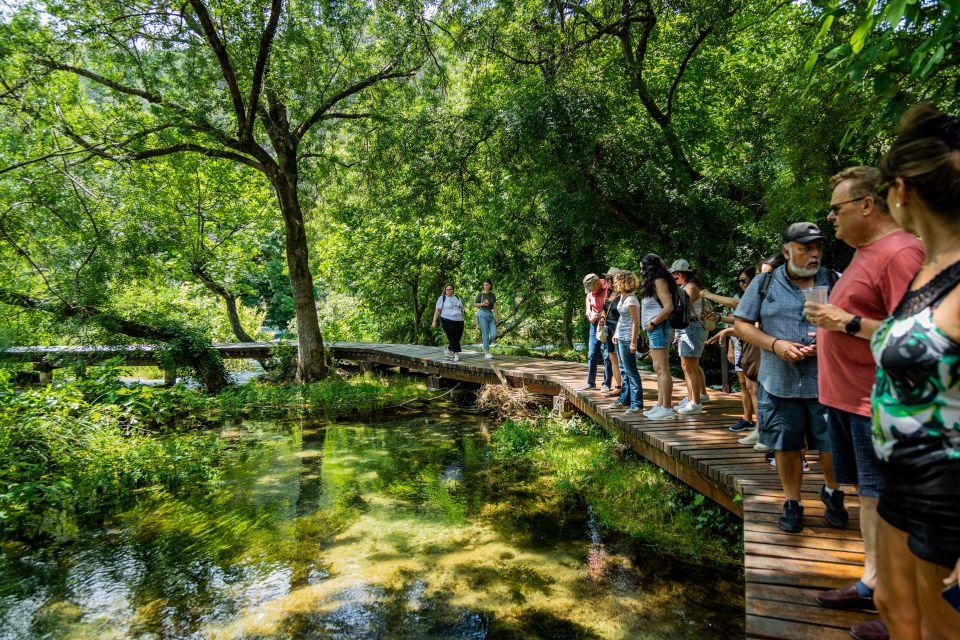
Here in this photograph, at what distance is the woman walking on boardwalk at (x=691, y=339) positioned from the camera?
587 cm

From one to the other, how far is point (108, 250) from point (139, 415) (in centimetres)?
373

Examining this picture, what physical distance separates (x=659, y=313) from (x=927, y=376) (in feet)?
13.3

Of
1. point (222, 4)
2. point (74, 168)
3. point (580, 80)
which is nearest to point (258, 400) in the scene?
point (74, 168)

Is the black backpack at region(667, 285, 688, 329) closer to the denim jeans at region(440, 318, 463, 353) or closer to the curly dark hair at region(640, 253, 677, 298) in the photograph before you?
the curly dark hair at region(640, 253, 677, 298)

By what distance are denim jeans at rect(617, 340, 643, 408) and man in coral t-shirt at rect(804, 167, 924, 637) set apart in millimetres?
3773

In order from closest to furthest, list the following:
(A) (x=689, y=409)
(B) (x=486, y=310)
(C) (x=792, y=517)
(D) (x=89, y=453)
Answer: (C) (x=792, y=517) < (A) (x=689, y=409) < (D) (x=89, y=453) < (B) (x=486, y=310)

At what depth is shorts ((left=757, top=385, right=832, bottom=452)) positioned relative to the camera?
299 centimetres

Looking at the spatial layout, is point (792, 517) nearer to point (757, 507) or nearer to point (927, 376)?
point (757, 507)

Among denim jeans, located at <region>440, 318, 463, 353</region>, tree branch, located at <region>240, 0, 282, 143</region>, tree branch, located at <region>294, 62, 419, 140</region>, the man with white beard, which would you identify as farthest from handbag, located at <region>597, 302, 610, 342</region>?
tree branch, located at <region>294, 62, 419, 140</region>

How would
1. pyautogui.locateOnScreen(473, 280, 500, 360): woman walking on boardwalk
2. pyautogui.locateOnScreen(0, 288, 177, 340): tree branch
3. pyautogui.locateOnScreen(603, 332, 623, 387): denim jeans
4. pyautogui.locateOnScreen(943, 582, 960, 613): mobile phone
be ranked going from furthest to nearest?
pyautogui.locateOnScreen(473, 280, 500, 360): woman walking on boardwalk → pyautogui.locateOnScreen(0, 288, 177, 340): tree branch → pyautogui.locateOnScreen(603, 332, 623, 387): denim jeans → pyautogui.locateOnScreen(943, 582, 960, 613): mobile phone

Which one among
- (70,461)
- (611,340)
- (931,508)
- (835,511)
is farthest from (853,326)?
(70,461)

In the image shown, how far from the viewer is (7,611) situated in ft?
13.4

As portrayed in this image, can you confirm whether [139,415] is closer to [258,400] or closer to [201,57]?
[258,400]

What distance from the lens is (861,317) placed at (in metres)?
2.27
